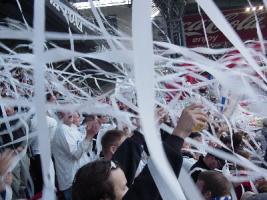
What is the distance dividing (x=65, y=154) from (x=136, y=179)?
7.74 ft

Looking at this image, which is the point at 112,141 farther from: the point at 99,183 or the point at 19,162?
the point at 99,183

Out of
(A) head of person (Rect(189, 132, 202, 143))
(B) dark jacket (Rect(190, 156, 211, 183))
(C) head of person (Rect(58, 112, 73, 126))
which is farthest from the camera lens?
(C) head of person (Rect(58, 112, 73, 126))

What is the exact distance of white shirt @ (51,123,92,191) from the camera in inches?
155

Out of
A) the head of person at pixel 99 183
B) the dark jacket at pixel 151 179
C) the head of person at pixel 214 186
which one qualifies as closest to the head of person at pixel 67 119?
the head of person at pixel 214 186

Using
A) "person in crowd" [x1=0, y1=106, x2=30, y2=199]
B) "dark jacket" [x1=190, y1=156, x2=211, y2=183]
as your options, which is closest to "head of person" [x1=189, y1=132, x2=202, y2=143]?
"dark jacket" [x1=190, y1=156, x2=211, y2=183]

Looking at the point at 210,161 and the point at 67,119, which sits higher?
the point at 67,119

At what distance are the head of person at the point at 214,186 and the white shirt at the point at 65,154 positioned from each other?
61.3 inches

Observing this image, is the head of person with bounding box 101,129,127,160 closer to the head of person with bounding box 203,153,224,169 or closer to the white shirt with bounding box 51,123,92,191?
the head of person with bounding box 203,153,224,169

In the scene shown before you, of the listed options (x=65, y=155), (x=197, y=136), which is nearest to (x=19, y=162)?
(x=65, y=155)

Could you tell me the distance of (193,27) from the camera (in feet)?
81.9

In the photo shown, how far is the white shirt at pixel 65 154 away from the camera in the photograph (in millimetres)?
3944

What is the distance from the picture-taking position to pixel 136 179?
1.72 metres

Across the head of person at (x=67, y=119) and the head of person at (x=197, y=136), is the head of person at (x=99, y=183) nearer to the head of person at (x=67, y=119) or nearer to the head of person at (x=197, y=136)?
the head of person at (x=197, y=136)

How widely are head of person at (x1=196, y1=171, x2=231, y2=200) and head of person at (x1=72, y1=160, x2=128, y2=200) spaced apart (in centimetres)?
82
